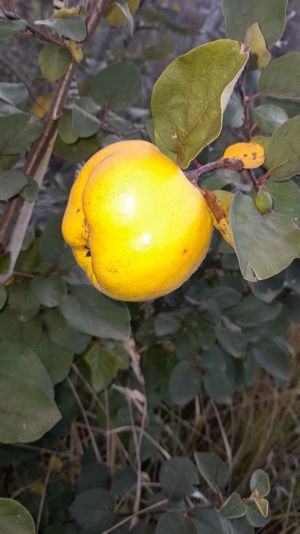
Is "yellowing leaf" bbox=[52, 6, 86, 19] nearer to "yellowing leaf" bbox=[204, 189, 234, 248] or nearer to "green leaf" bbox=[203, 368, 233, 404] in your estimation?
"yellowing leaf" bbox=[204, 189, 234, 248]

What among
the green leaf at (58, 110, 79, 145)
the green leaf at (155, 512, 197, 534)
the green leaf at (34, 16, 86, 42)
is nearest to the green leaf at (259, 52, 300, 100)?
the green leaf at (34, 16, 86, 42)

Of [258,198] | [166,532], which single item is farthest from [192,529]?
[258,198]

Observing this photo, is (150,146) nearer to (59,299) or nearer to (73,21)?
(73,21)

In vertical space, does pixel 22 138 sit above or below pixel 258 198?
below

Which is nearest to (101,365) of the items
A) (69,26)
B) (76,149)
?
(76,149)

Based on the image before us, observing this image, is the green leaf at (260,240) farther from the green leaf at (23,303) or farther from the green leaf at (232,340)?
the green leaf at (232,340)
